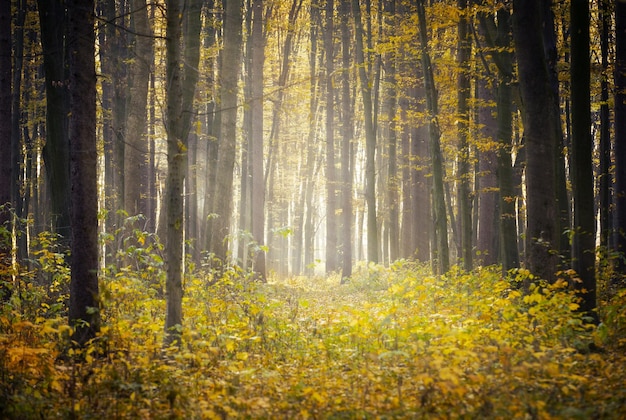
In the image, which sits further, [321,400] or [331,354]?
[331,354]

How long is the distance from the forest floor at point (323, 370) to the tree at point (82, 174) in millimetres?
461

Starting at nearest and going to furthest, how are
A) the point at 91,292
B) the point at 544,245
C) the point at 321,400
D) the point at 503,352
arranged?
the point at 321,400
the point at 503,352
the point at 91,292
the point at 544,245

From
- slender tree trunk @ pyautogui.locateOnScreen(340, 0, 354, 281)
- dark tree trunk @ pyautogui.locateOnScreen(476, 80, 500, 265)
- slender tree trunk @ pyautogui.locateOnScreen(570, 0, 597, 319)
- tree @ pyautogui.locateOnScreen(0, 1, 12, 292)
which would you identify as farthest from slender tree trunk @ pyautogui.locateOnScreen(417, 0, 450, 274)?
tree @ pyautogui.locateOnScreen(0, 1, 12, 292)

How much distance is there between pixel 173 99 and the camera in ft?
25.3

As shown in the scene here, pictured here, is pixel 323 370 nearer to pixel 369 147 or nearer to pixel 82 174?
pixel 82 174

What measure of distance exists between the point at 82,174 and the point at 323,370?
4293 millimetres

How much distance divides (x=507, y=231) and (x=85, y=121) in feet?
34.2

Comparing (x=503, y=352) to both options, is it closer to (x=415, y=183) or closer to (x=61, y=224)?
(x=61, y=224)

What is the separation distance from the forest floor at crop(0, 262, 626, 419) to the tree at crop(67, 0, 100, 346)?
1.51 ft

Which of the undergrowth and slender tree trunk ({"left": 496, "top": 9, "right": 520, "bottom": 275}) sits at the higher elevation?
slender tree trunk ({"left": 496, "top": 9, "right": 520, "bottom": 275})

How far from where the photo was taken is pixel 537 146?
9062 mm

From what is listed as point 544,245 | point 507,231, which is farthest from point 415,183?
point 544,245

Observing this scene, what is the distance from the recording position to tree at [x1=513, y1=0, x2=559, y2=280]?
8.93m

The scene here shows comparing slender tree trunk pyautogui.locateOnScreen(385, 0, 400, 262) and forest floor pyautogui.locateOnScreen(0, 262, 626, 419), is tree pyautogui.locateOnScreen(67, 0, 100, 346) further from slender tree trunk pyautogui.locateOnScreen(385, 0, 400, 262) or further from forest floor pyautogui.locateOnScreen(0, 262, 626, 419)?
slender tree trunk pyautogui.locateOnScreen(385, 0, 400, 262)
